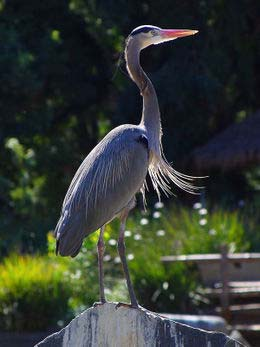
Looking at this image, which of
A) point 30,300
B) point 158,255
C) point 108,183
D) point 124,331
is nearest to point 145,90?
point 108,183

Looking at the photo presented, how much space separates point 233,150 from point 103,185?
1106cm

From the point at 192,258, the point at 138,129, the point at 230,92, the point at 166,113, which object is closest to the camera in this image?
the point at 138,129

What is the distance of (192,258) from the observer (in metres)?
13.5

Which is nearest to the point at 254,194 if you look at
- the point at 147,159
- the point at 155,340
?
the point at 147,159

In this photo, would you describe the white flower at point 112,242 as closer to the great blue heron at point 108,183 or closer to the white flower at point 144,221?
the white flower at point 144,221

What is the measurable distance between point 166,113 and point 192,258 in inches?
203

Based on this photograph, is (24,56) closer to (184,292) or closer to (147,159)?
(184,292)

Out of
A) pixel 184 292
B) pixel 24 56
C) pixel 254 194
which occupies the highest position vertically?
pixel 24 56

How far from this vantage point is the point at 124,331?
607cm

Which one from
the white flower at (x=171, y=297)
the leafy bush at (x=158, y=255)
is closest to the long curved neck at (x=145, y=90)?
the leafy bush at (x=158, y=255)

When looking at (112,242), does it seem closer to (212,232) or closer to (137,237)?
(137,237)

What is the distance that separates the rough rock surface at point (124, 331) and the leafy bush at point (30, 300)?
711cm

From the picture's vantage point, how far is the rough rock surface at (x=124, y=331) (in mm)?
5852

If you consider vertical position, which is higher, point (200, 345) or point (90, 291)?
point (90, 291)
